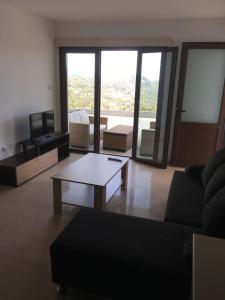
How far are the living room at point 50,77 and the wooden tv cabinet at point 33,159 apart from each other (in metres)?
0.12

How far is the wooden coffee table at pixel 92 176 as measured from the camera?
8.91ft

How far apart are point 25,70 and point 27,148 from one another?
1.31 metres

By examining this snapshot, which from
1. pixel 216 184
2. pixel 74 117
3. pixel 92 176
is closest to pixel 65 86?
pixel 74 117

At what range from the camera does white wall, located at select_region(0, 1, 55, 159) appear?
12.3ft

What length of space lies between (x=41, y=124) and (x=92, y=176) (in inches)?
74.3

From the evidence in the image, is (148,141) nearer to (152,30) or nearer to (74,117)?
(74,117)

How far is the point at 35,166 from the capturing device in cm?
395

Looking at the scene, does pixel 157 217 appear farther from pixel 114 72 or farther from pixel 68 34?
pixel 114 72

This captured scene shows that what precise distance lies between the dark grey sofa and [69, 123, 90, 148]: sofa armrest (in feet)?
11.1

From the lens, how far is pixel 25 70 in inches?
166

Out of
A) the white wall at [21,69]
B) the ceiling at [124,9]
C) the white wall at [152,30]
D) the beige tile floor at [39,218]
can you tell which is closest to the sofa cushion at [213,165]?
the beige tile floor at [39,218]

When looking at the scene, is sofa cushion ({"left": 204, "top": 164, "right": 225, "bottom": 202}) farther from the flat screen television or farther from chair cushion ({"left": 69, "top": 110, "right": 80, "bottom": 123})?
chair cushion ({"left": 69, "top": 110, "right": 80, "bottom": 123})

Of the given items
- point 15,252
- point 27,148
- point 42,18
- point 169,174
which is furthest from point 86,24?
point 15,252

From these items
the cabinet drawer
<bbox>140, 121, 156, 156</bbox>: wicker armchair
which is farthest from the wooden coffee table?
<bbox>140, 121, 156, 156</bbox>: wicker armchair
